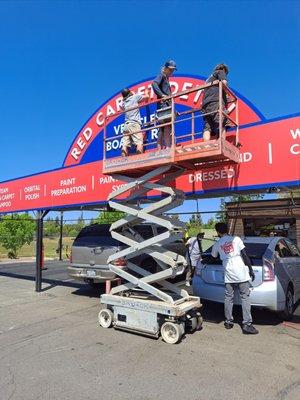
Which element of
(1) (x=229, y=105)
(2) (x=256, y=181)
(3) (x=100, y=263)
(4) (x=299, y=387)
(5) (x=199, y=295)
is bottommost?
(4) (x=299, y=387)

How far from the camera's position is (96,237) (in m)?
10.3

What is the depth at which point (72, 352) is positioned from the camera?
19.1ft

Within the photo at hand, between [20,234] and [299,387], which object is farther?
[20,234]

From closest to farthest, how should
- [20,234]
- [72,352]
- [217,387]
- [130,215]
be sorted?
[217,387], [72,352], [130,215], [20,234]

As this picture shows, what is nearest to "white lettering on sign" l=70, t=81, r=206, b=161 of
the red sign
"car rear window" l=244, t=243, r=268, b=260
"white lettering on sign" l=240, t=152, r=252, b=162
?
the red sign

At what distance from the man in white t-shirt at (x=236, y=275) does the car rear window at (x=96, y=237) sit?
3625mm

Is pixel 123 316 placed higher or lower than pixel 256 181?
lower

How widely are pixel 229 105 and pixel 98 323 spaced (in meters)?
5.10

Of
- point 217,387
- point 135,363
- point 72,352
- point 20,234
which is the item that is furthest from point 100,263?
point 20,234

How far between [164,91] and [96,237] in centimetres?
445

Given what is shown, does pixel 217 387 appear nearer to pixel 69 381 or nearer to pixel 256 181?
pixel 69 381

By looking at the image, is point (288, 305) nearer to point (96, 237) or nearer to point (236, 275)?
point (236, 275)

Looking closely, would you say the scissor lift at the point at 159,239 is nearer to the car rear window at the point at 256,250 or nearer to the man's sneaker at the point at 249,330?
the man's sneaker at the point at 249,330

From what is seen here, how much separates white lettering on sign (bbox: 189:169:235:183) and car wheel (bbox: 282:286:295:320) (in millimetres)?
2578
